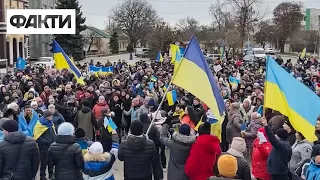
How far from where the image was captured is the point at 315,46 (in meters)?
68.6

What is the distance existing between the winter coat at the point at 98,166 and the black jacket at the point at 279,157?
204 centimetres

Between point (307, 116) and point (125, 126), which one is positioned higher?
point (307, 116)

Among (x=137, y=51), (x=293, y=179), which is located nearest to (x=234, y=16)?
(x=137, y=51)

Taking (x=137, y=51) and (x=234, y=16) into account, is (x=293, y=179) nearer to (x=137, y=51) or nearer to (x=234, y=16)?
(x=234, y=16)

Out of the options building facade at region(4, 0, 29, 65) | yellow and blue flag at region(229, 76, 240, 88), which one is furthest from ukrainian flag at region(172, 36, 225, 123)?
building facade at region(4, 0, 29, 65)

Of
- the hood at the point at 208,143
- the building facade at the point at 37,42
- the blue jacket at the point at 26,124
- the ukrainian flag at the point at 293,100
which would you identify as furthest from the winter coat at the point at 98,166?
the building facade at the point at 37,42

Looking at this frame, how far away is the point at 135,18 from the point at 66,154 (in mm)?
85847

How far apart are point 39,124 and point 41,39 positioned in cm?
5475

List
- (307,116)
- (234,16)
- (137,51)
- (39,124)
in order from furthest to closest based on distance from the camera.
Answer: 1. (137,51)
2. (234,16)
3. (39,124)
4. (307,116)

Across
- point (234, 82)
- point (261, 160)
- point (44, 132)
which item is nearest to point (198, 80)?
point (261, 160)

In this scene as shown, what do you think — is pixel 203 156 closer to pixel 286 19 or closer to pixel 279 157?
pixel 279 157

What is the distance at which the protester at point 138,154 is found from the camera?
6.31 m

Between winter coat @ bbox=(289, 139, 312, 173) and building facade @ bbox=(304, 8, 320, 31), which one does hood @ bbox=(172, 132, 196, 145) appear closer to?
winter coat @ bbox=(289, 139, 312, 173)

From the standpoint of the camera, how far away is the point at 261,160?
6918 millimetres
